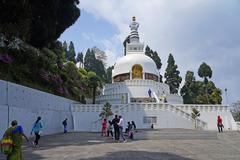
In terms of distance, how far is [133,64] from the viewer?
5166 centimetres

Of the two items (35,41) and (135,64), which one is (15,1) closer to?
(35,41)

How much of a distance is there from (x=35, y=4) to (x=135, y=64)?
1287 inches

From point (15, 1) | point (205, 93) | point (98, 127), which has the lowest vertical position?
point (98, 127)

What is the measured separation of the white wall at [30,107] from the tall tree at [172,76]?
31.6 m

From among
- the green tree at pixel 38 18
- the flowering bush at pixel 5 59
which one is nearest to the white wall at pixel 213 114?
the green tree at pixel 38 18

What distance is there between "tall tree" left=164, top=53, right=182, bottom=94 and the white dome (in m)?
8.43

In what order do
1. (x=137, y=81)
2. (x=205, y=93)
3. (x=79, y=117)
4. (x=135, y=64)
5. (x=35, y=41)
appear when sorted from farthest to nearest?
(x=205, y=93) < (x=135, y=64) < (x=137, y=81) < (x=79, y=117) < (x=35, y=41)

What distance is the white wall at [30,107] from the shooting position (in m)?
19.2

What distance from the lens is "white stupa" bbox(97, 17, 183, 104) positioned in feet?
139

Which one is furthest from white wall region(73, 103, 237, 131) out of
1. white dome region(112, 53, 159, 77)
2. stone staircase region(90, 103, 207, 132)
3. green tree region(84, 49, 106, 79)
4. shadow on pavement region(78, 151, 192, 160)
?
green tree region(84, 49, 106, 79)

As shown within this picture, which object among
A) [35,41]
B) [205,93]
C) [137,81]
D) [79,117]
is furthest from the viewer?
[205,93]

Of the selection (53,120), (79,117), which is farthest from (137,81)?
(53,120)

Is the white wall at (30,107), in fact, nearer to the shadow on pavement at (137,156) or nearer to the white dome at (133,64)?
the shadow on pavement at (137,156)

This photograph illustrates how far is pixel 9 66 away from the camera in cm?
2283
